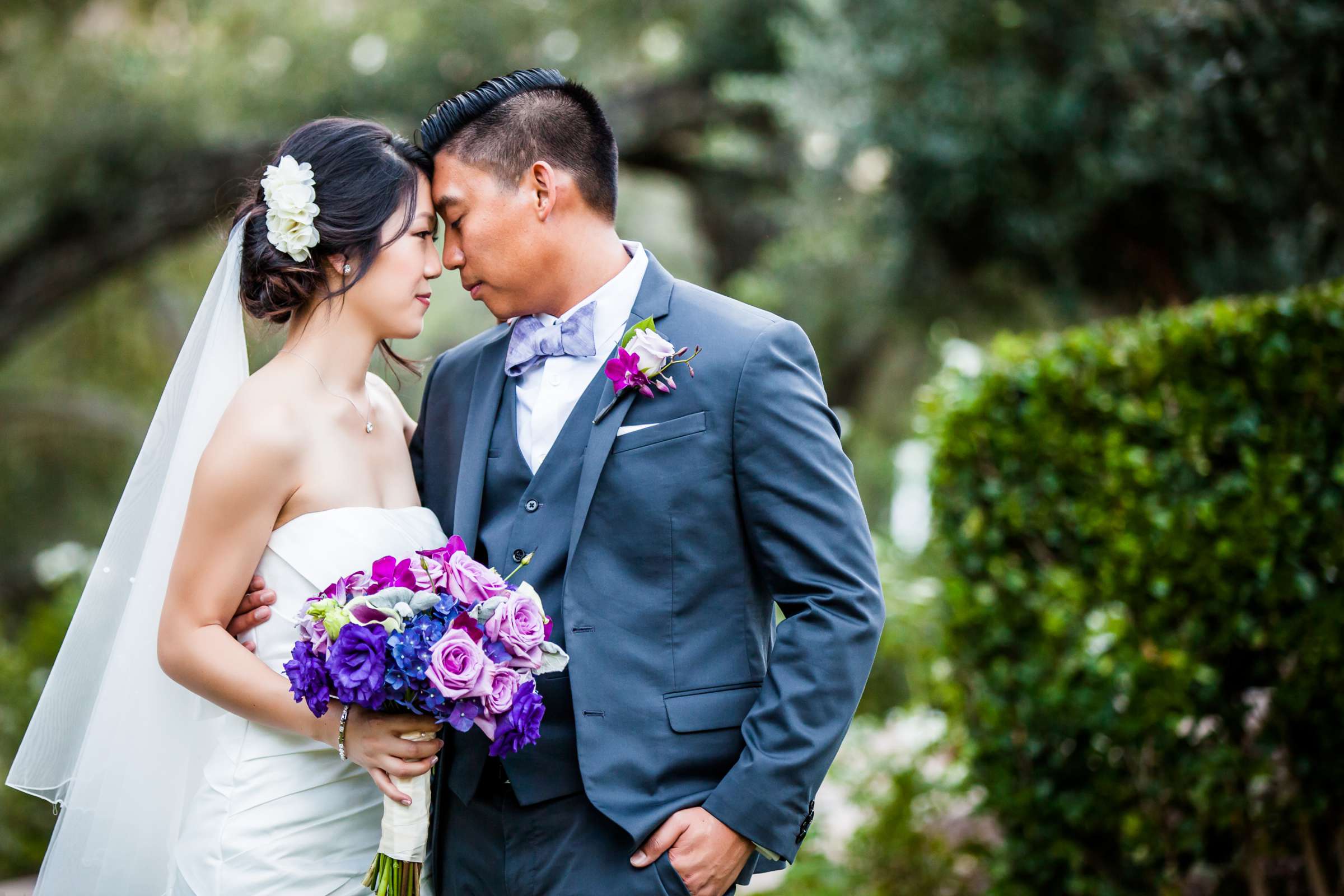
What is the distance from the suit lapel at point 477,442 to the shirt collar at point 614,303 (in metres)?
0.17

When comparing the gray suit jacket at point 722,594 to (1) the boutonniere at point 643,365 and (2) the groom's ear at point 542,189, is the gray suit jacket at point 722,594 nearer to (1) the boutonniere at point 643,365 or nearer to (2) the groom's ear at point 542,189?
(1) the boutonniere at point 643,365

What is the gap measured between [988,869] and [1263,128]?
3160 millimetres

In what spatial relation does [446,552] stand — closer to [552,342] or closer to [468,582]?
[468,582]

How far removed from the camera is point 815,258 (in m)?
7.97

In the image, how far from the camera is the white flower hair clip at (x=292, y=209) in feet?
7.95

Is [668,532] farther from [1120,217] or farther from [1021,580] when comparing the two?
[1120,217]

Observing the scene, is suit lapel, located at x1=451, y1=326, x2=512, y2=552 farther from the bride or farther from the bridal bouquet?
the bridal bouquet

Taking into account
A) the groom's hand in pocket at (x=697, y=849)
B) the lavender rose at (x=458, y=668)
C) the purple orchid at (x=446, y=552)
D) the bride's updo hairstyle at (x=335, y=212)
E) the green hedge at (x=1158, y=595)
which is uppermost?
the bride's updo hairstyle at (x=335, y=212)

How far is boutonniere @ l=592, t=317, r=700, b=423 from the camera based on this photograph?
2.22 m

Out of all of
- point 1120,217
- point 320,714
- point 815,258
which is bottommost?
point 815,258

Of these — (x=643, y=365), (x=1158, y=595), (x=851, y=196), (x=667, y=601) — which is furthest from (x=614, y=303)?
(x=851, y=196)

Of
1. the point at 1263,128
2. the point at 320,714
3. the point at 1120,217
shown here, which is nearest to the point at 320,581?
the point at 320,714

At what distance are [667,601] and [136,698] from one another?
4.10 feet

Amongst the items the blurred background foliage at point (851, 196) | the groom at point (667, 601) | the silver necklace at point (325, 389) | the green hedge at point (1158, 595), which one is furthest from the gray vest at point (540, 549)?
the green hedge at point (1158, 595)
